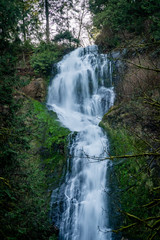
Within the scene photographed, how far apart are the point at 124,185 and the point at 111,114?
401cm

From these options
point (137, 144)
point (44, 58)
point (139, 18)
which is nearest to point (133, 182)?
point (137, 144)

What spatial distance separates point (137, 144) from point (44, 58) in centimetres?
1280

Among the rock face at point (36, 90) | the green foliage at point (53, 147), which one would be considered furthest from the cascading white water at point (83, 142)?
the rock face at point (36, 90)

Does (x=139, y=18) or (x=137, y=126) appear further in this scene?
(x=139, y=18)

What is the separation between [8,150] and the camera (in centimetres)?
466

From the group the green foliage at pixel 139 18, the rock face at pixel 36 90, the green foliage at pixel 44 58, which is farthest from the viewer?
the green foliage at pixel 44 58

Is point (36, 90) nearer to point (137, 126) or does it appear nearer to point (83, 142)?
point (83, 142)

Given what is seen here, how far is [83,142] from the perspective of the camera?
9.16 meters

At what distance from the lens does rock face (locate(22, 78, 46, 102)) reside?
14970 mm

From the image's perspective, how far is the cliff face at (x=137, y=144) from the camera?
481 centimetres

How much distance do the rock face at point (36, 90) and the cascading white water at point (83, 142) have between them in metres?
0.66

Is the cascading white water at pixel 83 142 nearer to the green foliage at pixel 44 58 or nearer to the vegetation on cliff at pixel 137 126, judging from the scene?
the vegetation on cliff at pixel 137 126

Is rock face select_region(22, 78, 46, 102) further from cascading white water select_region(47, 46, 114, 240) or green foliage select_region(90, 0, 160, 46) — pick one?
green foliage select_region(90, 0, 160, 46)

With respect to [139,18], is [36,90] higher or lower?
lower
